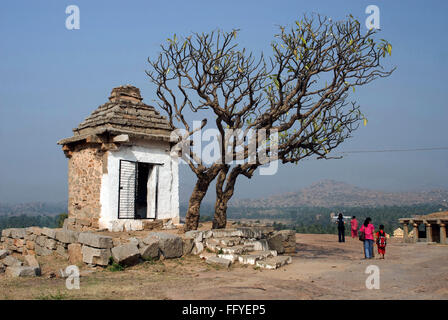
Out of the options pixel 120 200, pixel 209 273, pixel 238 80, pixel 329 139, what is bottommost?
pixel 209 273

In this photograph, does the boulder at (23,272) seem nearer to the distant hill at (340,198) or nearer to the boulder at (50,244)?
the boulder at (50,244)

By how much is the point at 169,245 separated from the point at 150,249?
0.66m

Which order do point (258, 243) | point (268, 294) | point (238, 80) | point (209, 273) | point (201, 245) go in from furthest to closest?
point (238, 80)
point (258, 243)
point (201, 245)
point (209, 273)
point (268, 294)

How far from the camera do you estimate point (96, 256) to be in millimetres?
10891

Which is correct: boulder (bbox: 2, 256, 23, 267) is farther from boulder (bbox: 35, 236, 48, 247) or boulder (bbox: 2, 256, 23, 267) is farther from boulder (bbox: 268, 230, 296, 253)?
boulder (bbox: 268, 230, 296, 253)

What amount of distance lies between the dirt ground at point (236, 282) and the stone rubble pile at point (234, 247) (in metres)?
0.28

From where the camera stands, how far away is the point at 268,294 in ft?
24.9

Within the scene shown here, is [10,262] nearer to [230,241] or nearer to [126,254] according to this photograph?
[126,254]

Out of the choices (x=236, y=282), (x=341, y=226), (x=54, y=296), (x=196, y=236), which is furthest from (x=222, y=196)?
(x=341, y=226)

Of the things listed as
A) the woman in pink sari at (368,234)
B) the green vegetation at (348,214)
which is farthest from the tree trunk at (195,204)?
the green vegetation at (348,214)

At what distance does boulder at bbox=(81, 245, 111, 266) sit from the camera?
35.2 feet
